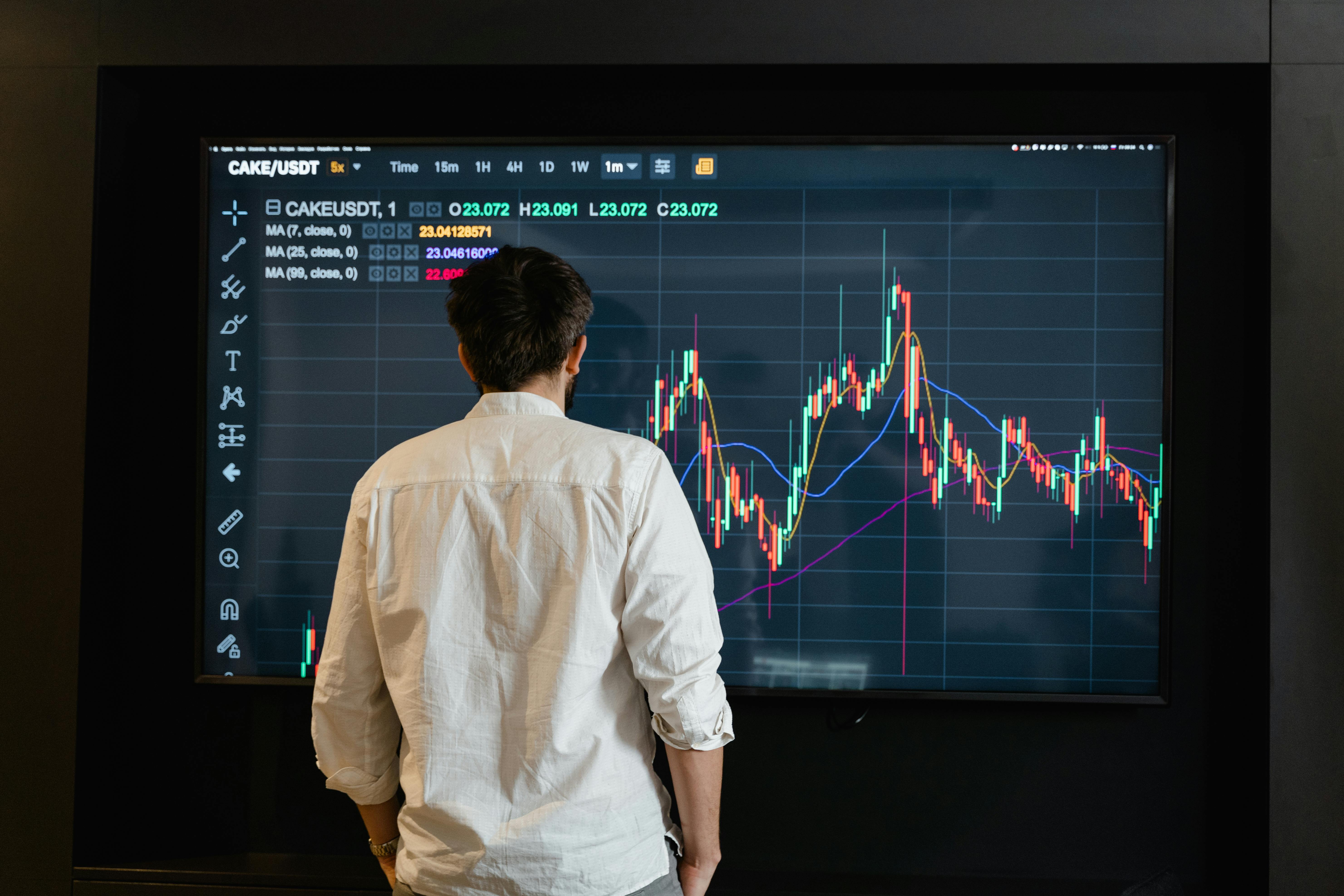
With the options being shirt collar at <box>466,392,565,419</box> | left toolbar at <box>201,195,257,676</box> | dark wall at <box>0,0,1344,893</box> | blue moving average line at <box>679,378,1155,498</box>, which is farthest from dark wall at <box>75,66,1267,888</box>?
shirt collar at <box>466,392,565,419</box>

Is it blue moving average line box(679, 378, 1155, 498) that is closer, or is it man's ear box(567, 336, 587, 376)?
man's ear box(567, 336, 587, 376)

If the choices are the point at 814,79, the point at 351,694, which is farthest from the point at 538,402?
the point at 814,79

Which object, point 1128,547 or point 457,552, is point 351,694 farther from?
point 1128,547

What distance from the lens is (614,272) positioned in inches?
66.9

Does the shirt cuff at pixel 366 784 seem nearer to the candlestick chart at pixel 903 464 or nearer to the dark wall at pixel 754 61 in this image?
the candlestick chart at pixel 903 464

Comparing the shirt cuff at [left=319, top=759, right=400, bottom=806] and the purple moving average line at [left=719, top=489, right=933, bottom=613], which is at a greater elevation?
the purple moving average line at [left=719, top=489, right=933, bottom=613]

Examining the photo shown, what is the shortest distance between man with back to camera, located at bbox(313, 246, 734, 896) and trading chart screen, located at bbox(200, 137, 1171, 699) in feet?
2.27

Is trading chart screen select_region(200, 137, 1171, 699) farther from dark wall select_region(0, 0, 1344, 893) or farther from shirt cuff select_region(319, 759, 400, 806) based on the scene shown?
shirt cuff select_region(319, 759, 400, 806)

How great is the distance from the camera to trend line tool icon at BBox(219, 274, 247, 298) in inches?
67.2

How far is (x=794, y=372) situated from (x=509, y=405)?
842 millimetres

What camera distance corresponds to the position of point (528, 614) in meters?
0.96

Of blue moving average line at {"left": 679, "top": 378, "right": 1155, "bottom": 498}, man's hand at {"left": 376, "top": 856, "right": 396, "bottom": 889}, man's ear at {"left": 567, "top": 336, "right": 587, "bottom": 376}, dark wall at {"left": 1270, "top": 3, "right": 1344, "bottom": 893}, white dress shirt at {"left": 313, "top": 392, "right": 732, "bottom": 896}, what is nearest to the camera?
white dress shirt at {"left": 313, "top": 392, "right": 732, "bottom": 896}

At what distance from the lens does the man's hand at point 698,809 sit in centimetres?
103

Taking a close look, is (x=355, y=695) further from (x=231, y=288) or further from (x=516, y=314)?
(x=231, y=288)
